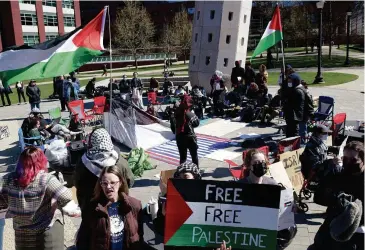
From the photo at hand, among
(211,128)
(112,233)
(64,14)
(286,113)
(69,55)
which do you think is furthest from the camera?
(64,14)

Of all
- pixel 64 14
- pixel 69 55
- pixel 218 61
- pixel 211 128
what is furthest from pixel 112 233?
pixel 64 14

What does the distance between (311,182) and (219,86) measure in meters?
9.75

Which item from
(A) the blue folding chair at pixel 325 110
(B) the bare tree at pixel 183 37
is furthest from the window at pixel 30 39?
(A) the blue folding chair at pixel 325 110

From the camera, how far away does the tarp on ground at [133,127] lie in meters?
10.9

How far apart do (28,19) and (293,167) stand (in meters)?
61.3

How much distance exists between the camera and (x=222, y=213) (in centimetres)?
315

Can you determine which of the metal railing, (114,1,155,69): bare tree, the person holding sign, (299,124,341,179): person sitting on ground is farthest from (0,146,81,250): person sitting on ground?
the metal railing

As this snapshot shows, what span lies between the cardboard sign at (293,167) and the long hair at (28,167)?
168 inches

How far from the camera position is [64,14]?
68000 mm

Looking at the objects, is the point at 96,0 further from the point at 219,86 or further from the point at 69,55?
the point at 69,55

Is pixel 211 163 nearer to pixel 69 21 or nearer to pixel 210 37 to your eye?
pixel 210 37

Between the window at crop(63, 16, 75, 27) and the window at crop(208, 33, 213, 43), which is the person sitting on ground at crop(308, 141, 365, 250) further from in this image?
the window at crop(63, 16, 75, 27)

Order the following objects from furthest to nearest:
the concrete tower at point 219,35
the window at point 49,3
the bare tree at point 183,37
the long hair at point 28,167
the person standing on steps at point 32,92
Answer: the window at point 49,3 < the bare tree at point 183,37 < the concrete tower at point 219,35 < the person standing on steps at point 32,92 < the long hair at point 28,167

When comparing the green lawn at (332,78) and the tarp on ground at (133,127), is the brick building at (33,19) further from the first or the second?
the tarp on ground at (133,127)
